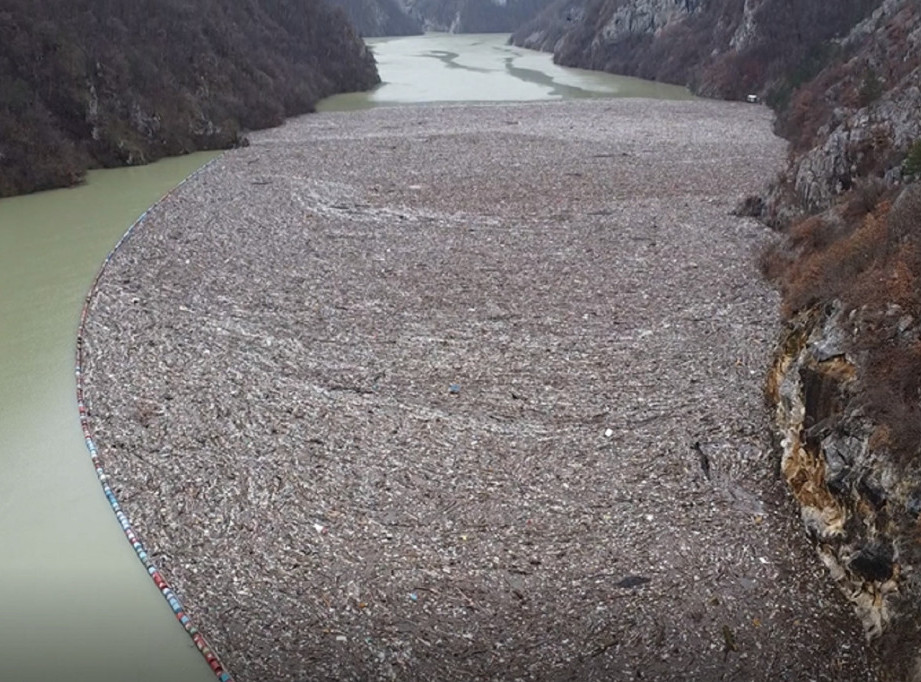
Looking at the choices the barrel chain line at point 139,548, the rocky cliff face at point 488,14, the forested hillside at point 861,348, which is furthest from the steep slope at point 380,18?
the barrel chain line at point 139,548

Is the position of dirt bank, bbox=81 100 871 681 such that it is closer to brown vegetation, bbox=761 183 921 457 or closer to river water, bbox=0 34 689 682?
river water, bbox=0 34 689 682

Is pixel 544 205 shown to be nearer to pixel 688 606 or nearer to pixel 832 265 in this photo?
pixel 832 265

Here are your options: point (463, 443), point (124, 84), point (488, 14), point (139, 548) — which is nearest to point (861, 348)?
point (463, 443)

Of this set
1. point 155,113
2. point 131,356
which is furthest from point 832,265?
point 155,113

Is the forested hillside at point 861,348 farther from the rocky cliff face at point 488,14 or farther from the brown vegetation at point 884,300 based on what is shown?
the rocky cliff face at point 488,14

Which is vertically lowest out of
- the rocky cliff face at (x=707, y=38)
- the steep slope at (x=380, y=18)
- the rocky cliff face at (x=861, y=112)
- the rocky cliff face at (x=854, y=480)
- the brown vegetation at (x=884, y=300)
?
the rocky cliff face at (x=854, y=480)

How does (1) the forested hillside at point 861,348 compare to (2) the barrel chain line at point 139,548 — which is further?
(2) the barrel chain line at point 139,548

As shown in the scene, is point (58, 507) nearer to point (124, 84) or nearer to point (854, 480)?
point (854, 480)

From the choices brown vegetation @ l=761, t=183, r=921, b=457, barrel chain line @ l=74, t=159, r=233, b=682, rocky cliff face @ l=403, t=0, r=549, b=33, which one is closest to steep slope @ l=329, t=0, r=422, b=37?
rocky cliff face @ l=403, t=0, r=549, b=33
